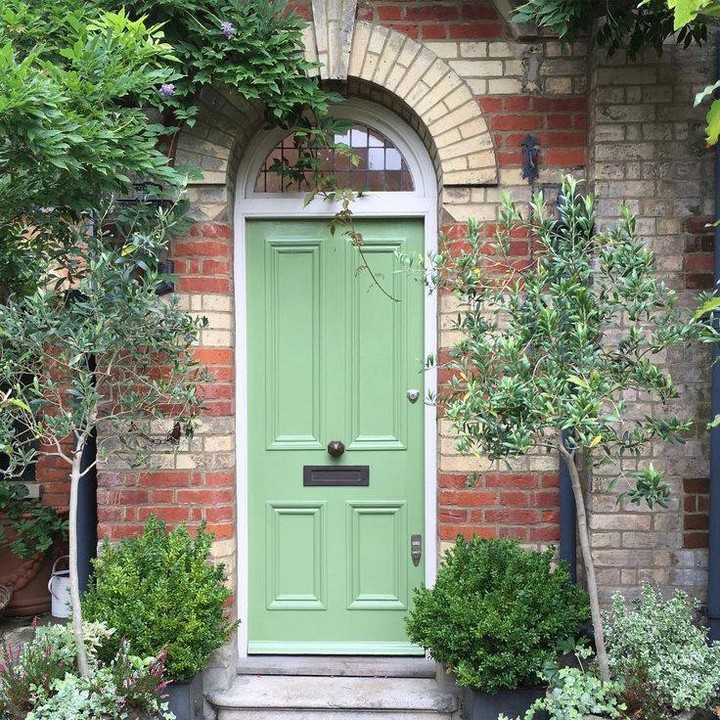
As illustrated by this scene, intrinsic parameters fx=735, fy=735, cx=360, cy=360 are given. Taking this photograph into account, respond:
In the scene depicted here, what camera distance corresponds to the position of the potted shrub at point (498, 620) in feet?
10.3

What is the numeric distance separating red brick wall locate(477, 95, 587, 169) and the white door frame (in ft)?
1.46

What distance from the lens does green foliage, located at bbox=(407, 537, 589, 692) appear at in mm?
3125

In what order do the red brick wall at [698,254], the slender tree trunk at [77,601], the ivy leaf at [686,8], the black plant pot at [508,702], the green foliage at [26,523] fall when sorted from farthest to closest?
the green foliage at [26,523], the red brick wall at [698,254], the black plant pot at [508,702], the slender tree trunk at [77,601], the ivy leaf at [686,8]

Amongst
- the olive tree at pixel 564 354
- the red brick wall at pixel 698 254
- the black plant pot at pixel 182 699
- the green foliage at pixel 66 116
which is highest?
the green foliage at pixel 66 116

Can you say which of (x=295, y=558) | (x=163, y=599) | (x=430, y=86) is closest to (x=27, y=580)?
(x=163, y=599)

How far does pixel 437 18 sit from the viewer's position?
12.1 ft

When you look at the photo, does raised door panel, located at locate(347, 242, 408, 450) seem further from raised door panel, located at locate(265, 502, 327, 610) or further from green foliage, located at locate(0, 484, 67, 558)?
green foliage, located at locate(0, 484, 67, 558)

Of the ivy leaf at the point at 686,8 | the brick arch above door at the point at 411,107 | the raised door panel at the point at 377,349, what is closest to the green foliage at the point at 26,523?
the raised door panel at the point at 377,349

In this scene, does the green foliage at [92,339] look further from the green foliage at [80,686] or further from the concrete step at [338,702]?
the concrete step at [338,702]

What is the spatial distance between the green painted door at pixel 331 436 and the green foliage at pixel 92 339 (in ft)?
2.20

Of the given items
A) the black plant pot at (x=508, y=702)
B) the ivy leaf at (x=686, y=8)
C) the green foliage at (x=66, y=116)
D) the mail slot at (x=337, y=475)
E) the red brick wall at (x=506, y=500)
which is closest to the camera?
the ivy leaf at (x=686, y=8)

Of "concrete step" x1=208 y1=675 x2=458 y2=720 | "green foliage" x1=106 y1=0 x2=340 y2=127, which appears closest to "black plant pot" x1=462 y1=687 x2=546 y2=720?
"concrete step" x1=208 y1=675 x2=458 y2=720

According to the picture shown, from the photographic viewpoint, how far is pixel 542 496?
3631 mm

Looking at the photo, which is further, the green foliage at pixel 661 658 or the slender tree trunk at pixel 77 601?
the slender tree trunk at pixel 77 601
